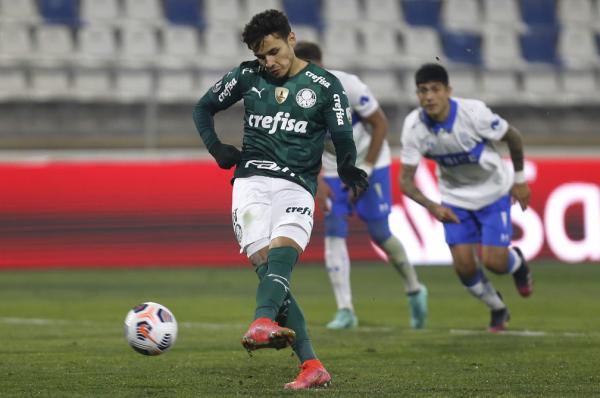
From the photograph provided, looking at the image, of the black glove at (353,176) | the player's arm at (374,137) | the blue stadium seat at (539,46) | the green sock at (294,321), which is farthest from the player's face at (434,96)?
the blue stadium seat at (539,46)

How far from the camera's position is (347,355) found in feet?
26.0

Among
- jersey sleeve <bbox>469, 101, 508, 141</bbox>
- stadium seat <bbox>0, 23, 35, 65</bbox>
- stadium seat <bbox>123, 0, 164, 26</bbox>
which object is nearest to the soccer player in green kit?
jersey sleeve <bbox>469, 101, 508, 141</bbox>

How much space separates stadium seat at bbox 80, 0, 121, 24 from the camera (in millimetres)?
19719

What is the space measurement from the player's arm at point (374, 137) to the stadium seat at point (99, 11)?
1056 cm

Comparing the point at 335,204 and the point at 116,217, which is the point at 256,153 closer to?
the point at 335,204

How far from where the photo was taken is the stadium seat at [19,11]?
63.5ft

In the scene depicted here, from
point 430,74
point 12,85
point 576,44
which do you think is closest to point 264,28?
point 430,74

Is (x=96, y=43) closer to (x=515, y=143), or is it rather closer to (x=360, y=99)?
(x=360, y=99)

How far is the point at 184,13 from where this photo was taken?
66.6 ft

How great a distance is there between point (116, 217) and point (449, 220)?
295 inches

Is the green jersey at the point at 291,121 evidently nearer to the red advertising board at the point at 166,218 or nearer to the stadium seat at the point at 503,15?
the red advertising board at the point at 166,218

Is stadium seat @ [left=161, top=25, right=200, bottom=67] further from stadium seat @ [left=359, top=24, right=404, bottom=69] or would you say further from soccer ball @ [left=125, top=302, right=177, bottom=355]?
soccer ball @ [left=125, top=302, right=177, bottom=355]

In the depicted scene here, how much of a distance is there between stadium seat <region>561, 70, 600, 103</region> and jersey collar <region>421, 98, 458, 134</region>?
10.1m

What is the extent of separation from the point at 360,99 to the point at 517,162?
1.53m
